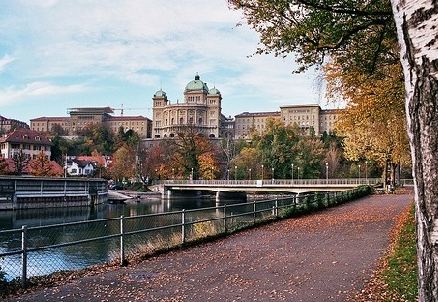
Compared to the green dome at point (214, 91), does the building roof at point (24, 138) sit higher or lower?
lower

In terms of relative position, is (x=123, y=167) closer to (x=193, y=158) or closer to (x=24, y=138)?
(x=193, y=158)

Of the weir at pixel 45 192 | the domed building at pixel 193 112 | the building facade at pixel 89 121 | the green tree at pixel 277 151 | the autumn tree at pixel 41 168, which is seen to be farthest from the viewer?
the building facade at pixel 89 121

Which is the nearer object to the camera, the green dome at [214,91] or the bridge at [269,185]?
the bridge at [269,185]

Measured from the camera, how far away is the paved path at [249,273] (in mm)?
7723

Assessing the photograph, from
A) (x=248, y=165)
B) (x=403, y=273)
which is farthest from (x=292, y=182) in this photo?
(x=403, y=273)

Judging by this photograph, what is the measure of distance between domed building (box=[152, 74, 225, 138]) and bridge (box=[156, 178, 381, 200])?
8317 centimetres

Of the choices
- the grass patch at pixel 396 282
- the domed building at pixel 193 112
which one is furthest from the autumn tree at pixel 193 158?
the domed building at pixel 193 112

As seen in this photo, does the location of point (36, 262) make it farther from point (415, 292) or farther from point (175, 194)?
point (175, 194)

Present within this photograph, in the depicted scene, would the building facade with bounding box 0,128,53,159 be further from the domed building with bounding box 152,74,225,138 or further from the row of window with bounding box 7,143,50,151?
the domed building with bounding box 152,74,225,138

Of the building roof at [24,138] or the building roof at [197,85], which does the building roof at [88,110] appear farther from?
the building roof at [24,138]

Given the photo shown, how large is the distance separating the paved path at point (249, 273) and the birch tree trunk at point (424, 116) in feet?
17.7

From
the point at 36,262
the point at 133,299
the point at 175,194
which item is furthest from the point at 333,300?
the point at 175,194

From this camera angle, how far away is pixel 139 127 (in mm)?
177375

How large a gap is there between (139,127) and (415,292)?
175 metres
